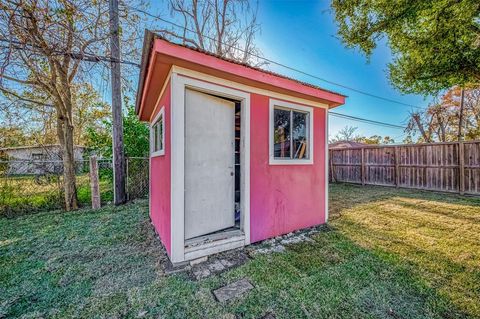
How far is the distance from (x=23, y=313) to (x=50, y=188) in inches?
192

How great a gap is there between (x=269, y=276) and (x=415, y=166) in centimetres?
890

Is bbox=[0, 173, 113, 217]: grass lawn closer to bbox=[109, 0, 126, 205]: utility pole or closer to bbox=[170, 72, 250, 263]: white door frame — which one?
bbox=[109, 0, 126, 205]: utility pole

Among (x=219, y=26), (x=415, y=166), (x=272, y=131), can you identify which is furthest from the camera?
(x=219, y=26)

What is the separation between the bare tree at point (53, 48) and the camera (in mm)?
3355

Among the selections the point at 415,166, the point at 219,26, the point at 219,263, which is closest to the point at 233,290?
the point at 219,263

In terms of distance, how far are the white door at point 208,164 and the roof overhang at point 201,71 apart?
0.44 metres

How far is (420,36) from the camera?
605 centimetres

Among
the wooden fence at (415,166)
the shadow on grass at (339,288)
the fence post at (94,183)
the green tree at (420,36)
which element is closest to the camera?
the shadow on grass at (339,288)

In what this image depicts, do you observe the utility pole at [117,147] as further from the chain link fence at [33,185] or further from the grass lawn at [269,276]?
the grass lawn at [269,276]

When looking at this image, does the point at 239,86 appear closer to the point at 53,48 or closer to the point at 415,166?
the point at 53,48

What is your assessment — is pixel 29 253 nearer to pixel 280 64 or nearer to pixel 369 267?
pixel 369 267

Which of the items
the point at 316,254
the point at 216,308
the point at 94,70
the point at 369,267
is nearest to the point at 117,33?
the point at 94,70

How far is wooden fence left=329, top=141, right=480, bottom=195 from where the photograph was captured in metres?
6.73

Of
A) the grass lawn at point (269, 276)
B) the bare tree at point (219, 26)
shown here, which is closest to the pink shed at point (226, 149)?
the grass lawn at point (269, 276)
